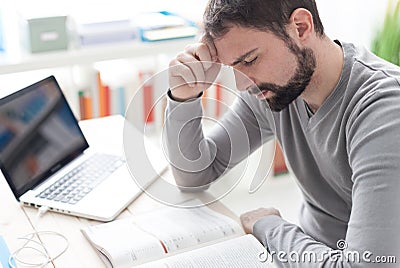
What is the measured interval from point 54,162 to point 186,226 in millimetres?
390

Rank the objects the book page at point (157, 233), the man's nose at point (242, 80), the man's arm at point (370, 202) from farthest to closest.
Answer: the man's nose at point (242, 80), the book page at point (157, 233), the man's arm at point (370, 202)

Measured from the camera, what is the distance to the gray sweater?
1059mm

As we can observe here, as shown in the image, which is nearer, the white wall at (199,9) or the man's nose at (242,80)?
the man's nose at (242,80)

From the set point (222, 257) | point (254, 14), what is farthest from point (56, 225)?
point (254, 14)

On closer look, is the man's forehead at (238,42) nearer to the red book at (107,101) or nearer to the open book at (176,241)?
the open book at (176,241)

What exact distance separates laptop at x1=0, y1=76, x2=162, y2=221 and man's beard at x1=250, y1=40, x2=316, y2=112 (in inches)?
13.3

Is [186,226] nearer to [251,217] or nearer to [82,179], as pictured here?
[251,217]

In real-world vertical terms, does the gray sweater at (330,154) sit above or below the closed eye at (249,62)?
below

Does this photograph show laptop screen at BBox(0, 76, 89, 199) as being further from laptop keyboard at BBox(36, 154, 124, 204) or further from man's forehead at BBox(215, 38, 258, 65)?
man's forehead at BBox(215, 38, 258, 65)

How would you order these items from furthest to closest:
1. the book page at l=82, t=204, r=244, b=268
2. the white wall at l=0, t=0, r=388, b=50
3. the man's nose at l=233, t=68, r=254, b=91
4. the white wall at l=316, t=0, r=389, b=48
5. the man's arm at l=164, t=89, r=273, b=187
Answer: the white wall at l=316, t=0, r=389, b=48 → the white wall at l=0, t=0, r=388, b=50 → the man's arm at l=164, t=89, r=273, b=187 → the man's nose at l=233, t=68, r=254, b=91 → the book page at l=82, t=204, r=244, b=268

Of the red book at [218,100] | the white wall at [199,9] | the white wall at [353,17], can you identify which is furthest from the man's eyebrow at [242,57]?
the white wall at [353,17]

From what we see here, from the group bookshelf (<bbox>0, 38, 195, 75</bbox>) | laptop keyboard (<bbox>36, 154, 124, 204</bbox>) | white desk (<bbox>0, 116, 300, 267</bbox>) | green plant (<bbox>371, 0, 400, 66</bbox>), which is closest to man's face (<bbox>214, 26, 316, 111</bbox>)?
white desk (<bbox>0, 116, 300, 267</bbox>)

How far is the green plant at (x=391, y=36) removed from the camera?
7.98ft

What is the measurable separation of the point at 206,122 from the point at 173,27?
1042mm
